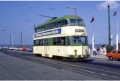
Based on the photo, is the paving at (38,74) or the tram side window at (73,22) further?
the tram side window at (73,22)

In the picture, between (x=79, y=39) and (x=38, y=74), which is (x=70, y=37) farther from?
(x=38, y=74)

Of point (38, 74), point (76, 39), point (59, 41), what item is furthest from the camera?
point (59, 41)

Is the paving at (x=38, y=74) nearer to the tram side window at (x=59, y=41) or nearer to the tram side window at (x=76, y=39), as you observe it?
the tram side window at (x=76, y=39)

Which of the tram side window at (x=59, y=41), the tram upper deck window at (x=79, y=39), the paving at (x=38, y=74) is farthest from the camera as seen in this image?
the tram side window at (x=59, y=41)

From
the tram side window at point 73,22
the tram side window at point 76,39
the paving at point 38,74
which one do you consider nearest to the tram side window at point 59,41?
the tram side window at point 76,39

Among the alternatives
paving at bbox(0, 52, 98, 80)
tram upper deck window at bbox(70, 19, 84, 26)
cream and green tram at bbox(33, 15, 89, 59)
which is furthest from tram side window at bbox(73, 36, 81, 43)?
paving at bbox(0, 52, 98, 80)

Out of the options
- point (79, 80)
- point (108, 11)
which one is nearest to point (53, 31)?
point (108, 11)

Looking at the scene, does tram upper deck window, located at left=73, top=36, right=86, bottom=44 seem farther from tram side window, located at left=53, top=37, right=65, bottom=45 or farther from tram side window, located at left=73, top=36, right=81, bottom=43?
tram side window, located at left=53, top=37, right=65, bottom=45

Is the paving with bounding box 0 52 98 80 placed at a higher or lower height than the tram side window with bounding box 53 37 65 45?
lower

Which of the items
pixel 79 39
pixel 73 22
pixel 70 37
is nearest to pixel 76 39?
pixel 79 39

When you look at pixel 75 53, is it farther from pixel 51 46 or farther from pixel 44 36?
pixel 44 36

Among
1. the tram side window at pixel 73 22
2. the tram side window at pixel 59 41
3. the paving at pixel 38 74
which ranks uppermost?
the tram side window at pixel 73 22

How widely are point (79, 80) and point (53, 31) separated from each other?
20.5m

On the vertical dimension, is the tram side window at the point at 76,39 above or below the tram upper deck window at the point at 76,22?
below
